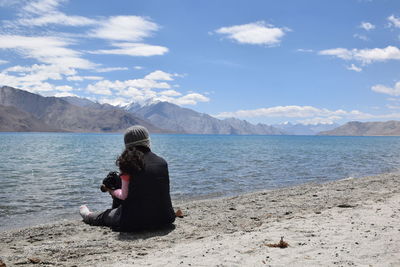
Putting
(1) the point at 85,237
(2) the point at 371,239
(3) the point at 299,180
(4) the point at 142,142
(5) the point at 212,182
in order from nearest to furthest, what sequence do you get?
(2) the point at 371,239 < (4) the point at 142,142 < (1) the point at 85,237 < (5) the point at 212,182 < (3) the point at 299,180

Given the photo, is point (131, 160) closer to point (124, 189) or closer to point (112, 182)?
point (124, 189)

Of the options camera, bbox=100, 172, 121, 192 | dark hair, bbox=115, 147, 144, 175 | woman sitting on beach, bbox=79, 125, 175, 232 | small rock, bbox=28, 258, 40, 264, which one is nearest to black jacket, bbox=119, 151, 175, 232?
woman sitting on beach, bbox=79, 125, 175, 232

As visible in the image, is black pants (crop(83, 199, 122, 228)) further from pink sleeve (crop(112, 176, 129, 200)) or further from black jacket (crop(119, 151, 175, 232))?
pink sleeve (crop(112, 176, 129, 200))

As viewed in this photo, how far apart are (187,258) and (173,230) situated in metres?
2.57

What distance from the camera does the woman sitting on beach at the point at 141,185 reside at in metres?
7.53

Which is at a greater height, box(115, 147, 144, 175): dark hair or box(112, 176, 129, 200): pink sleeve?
box(115, 147, 144, 175): dark hair

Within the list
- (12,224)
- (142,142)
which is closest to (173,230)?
(142,142)

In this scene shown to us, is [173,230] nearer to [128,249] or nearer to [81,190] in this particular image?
[128,249]

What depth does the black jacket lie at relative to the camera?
7656mm

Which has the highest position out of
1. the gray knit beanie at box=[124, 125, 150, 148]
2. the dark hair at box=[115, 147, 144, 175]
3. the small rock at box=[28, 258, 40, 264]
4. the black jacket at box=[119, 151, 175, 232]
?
the gray knit beanie at box=[124, 125, 150, 148]

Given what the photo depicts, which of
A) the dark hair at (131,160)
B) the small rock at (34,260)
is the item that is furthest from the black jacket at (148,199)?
the small rock at (34,260)

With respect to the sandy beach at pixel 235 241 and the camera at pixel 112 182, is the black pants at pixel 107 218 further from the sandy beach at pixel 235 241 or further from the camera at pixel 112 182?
the camera at pixel 112 182

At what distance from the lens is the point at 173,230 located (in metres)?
8.80

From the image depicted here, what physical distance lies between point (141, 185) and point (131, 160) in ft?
2.04
